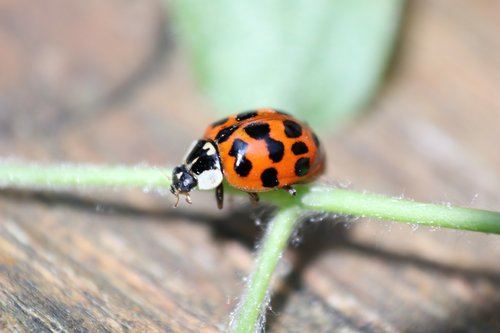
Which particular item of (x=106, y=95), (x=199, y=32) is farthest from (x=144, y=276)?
(x=199, y=32)

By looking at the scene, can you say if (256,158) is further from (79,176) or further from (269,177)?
(79,176)

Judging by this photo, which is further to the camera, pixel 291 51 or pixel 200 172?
pixel 291 51

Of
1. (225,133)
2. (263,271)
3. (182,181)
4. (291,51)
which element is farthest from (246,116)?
(291,51)

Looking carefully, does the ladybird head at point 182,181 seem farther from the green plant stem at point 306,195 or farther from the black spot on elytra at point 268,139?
the black spot on elytra at point 268,139

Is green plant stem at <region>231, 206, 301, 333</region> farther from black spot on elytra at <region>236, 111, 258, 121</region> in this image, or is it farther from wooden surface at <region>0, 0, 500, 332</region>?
black spot on elytra at <region>236, 111, 258, 121</region>

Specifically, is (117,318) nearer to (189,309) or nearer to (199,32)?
(189,309)

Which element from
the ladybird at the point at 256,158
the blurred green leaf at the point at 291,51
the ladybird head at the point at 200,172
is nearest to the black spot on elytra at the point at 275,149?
the ladybird at the point at 256,158
